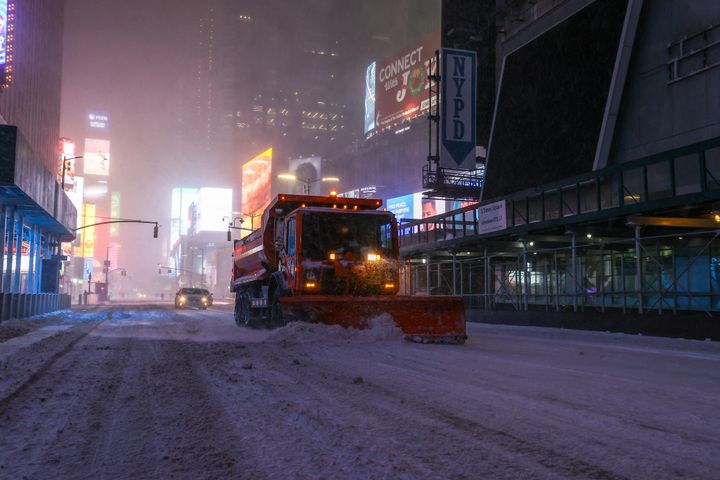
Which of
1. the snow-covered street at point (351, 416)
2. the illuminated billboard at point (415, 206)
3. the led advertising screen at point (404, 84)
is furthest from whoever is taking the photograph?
the led advertising screen at point (404, 84)

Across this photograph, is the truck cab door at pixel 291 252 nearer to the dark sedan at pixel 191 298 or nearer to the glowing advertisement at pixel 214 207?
the dark sedan at pixel 191 298

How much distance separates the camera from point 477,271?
30.6 meters

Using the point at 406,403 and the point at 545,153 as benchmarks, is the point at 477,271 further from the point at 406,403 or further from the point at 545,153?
the point at 406,403

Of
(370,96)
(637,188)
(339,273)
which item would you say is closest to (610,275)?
(637,188)

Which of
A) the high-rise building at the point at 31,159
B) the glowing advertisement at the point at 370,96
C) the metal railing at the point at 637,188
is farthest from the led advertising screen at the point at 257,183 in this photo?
the metal railing at the point at 637,188

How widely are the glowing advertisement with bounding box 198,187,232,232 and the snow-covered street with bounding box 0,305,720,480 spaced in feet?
584

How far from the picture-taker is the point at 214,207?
602 ft

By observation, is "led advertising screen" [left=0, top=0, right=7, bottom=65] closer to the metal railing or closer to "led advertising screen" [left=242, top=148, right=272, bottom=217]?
the metal railing

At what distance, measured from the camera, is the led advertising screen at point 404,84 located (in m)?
81.6

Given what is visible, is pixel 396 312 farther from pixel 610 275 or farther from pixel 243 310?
pixel 610 275

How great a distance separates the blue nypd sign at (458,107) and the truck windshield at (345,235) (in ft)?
57.1

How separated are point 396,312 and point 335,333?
1492 mm

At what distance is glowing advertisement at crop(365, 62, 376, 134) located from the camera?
9379 centimetres

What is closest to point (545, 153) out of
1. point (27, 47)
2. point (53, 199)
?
point (53, 199)
